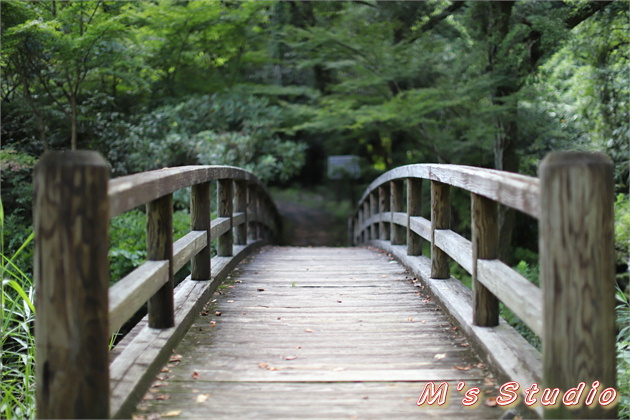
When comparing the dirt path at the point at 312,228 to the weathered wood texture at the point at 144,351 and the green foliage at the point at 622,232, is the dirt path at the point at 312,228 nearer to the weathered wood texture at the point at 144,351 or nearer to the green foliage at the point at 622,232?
the green foliage at the point at 622,232

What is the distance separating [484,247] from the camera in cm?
298

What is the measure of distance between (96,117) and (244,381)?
8.52 metres

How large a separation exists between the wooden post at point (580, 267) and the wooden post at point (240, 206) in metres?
4.68

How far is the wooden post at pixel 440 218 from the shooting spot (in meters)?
4.16

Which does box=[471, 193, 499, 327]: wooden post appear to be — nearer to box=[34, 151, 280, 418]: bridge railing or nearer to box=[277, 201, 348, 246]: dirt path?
box=[34, 151, 280, 418]: bridge railing

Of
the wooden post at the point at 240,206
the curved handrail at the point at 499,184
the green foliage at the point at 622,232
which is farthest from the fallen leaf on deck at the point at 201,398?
the green foliage at the point at 622,232

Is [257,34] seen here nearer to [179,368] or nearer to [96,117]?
[96,117]

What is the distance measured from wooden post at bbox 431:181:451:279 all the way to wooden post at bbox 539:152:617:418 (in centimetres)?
208

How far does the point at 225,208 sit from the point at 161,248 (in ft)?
7.73

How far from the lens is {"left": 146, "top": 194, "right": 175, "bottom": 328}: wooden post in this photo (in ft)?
9.80

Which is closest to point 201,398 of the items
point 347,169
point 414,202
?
point 414,202

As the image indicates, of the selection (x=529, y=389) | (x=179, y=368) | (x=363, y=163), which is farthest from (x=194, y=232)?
(x=363, y=163)

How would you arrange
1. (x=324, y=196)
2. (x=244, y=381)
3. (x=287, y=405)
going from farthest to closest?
(x=324, y=196) → (x=244, y=381) → (x=287, y=405)

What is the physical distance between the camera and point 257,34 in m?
13.0
